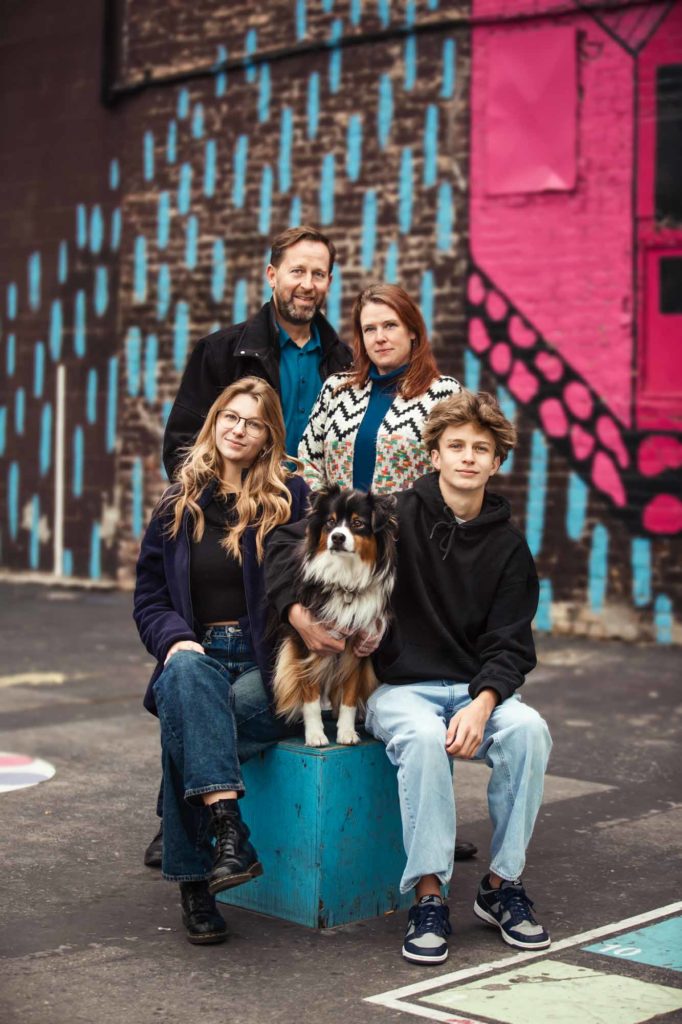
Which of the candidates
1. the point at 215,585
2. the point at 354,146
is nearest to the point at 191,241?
the point at 354,146

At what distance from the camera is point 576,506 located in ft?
36.3

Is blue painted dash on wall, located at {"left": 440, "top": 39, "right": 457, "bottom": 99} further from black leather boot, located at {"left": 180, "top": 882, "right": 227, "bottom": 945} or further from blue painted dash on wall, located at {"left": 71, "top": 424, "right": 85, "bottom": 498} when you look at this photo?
black leather boot, located at {"left": 180, "top": 882, "right": 227, "bottom": 945}

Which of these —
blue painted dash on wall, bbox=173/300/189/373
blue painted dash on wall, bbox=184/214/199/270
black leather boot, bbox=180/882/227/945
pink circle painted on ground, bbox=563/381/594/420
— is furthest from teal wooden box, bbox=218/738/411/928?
blue painted dash on wall, bbox=184/214/199/270

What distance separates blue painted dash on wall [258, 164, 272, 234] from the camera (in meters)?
13.0

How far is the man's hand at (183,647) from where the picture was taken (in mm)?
4699

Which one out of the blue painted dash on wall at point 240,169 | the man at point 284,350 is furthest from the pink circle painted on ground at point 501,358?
the man at point 284,350

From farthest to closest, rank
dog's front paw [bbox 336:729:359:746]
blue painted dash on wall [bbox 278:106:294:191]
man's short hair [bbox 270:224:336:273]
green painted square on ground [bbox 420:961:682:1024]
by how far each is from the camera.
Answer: blue painted dash on wall [bbox 278:106:294:191], man's short hair [bbox 270:224:336:273], dog's front paw [bbox 336:729:359:746], green painted square on ground [bbox 420:961:682:1024]

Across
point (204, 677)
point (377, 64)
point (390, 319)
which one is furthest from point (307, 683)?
point (377, 64)

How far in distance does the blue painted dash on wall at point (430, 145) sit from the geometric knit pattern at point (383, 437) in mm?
6858

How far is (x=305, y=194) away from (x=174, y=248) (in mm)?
1679

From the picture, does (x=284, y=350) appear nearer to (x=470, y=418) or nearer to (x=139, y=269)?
(x=470, y=418)

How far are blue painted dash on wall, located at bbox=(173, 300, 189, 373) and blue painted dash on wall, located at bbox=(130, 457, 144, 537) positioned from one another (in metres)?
1.02

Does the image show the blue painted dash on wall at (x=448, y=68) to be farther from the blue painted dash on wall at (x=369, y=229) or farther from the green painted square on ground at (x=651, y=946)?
the green painted square on ground at (x=651, y=946)

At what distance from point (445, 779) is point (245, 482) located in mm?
1227
